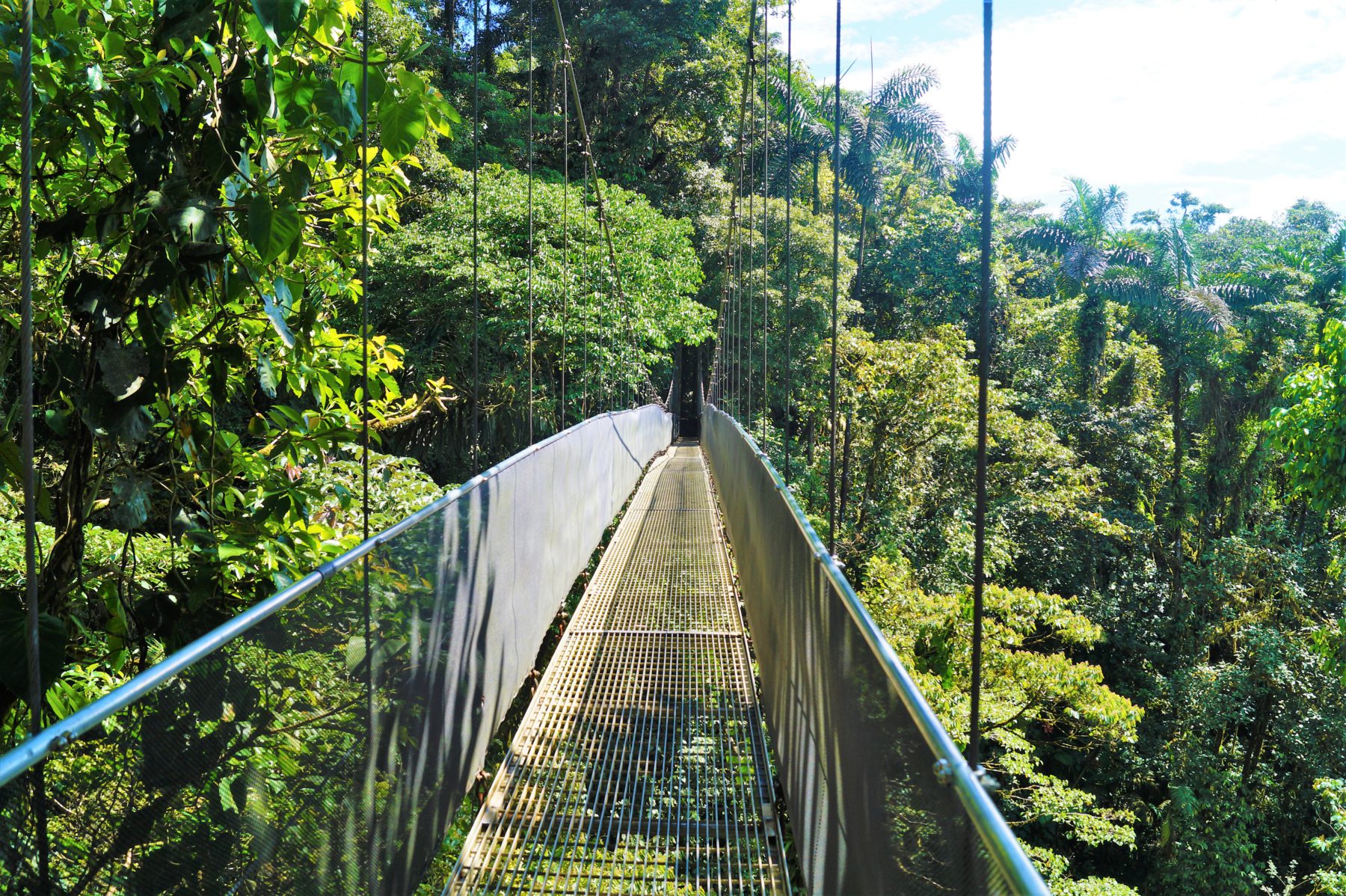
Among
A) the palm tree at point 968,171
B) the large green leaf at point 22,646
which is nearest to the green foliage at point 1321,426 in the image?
the large green leaf at point 22,646

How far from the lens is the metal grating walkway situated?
300 cm

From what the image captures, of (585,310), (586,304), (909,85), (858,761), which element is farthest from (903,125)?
(858,761)

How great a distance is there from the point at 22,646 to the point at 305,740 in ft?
1.92

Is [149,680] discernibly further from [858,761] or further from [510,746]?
[510,746]

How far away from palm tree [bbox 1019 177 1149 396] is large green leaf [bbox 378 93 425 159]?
2253 cm

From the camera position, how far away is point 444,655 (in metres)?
2.47

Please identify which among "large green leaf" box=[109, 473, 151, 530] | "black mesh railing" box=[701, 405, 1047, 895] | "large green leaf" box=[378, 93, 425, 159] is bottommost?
"black mesh railing" box=[701, 405, 1047, 895]

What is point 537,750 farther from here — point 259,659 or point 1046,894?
point 1046,894

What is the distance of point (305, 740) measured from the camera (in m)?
1.60

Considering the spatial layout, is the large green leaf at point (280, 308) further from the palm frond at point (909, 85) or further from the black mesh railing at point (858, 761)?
the palm frond at point (909, 85)

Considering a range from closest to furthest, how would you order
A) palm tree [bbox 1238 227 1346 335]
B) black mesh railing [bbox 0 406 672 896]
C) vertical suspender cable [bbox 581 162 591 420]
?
black mesh railing [bbox 0 406 672 896] → vertical suspender cable [bbox 581 162 591 420] → palm tree [bbox 1238 227 1346 335]

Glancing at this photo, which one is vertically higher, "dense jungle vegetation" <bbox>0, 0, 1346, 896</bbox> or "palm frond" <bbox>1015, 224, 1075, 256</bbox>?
"palm frond" <bbox>1015, 224, 1075, 256</bbox>

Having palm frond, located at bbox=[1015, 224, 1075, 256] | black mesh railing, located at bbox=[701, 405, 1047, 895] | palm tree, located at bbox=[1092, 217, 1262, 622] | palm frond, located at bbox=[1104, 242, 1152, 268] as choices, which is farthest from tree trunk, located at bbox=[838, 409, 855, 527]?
black mesh railing, located at bbox=[701, 405, 1047, 895]

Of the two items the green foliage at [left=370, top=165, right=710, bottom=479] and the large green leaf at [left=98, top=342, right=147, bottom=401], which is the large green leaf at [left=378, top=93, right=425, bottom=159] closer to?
the large green leaf at [left=98, top=342, right=147, bottom=401]
